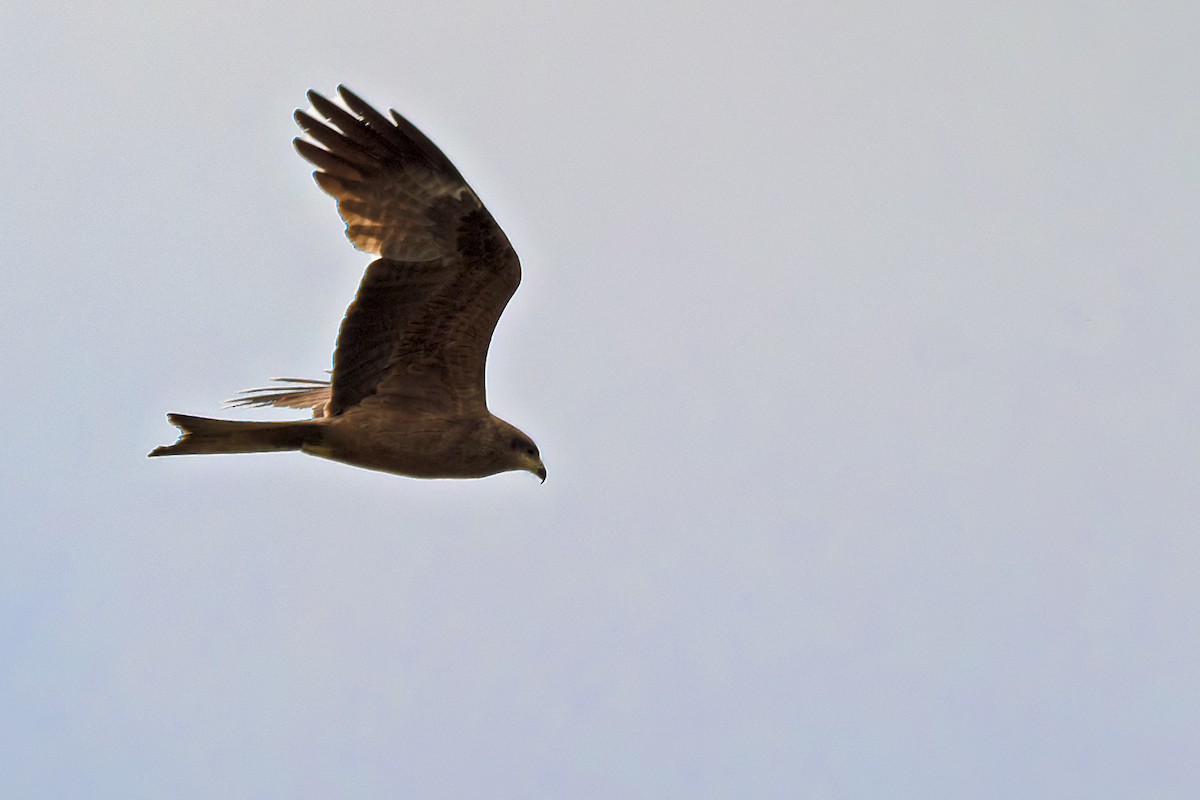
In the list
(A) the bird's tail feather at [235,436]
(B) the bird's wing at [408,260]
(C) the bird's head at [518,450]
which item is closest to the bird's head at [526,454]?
(C) the bird's head at [518,450]

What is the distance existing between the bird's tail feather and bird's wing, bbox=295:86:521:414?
55 centimetres

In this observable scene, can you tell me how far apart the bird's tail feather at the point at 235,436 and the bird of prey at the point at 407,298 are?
2.4 inches

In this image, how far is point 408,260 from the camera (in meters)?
8.84

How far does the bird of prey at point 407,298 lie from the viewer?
8812 mm

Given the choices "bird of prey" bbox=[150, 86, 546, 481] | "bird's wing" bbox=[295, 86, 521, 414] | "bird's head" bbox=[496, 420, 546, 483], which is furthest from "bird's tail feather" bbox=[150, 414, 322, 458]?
"bird's head" bbox=[496, 420, 546, 483]

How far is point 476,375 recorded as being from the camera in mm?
9094

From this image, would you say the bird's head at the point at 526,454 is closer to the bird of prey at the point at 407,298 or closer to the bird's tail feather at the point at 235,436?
the bird of prey at the point at 407,298

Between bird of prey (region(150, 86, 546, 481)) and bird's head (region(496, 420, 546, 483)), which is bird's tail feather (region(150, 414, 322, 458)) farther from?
bird's head (region(496, 420, 546, 483))

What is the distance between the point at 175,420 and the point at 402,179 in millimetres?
2090

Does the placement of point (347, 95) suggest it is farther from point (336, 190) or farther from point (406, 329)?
point (406, 329)

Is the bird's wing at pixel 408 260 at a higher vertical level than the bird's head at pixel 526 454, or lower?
higher

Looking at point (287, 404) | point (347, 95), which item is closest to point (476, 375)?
point (347, 95)

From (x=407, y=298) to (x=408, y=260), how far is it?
0.24m

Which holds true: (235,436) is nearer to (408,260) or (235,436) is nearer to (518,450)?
(408,260)
